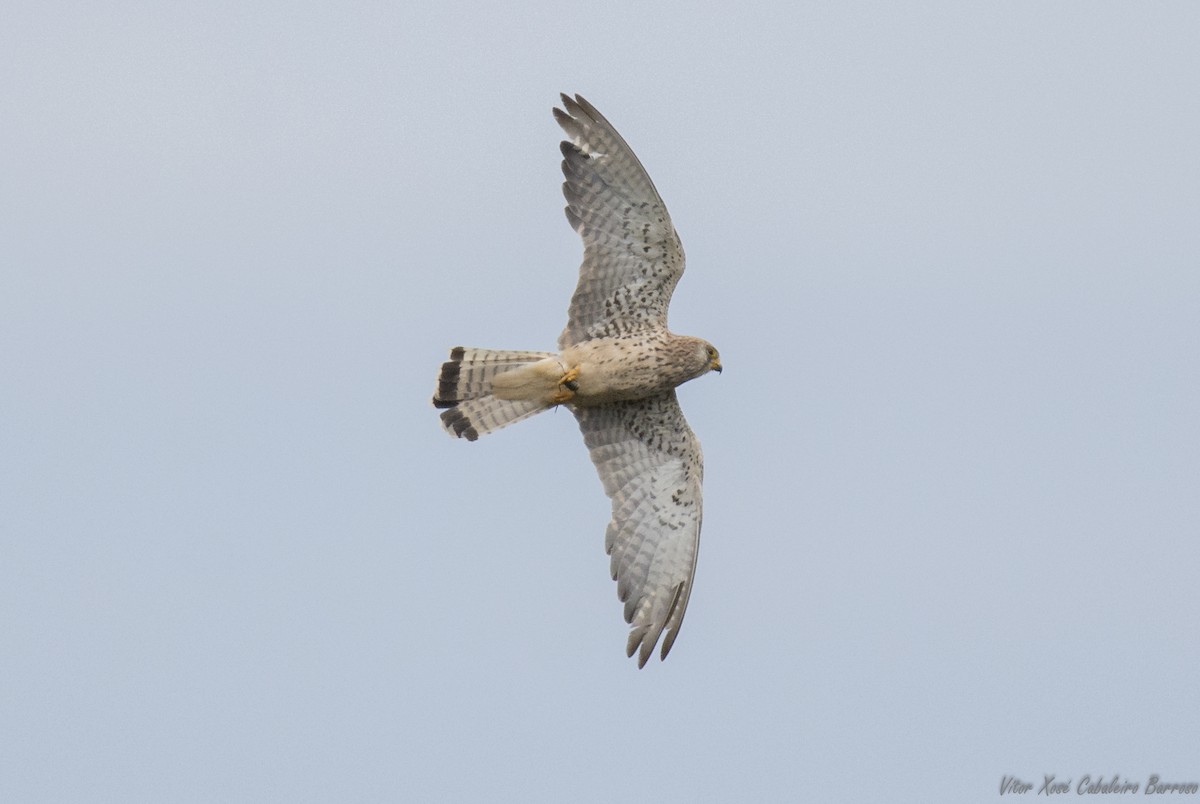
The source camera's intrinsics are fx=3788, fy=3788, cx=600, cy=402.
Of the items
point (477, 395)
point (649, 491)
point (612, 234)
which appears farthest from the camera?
point (649, 491)

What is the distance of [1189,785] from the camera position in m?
29.1

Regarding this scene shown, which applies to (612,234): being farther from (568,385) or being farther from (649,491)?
(649,491)

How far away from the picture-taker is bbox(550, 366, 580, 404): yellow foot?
2884 centimetres

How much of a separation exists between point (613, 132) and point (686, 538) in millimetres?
3291

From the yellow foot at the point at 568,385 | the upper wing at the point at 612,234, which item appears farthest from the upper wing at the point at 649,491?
the upper wing at the point at 612,234

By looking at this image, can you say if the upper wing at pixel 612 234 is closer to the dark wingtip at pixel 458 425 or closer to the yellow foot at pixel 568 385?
the yellow foot at pixel 568 385

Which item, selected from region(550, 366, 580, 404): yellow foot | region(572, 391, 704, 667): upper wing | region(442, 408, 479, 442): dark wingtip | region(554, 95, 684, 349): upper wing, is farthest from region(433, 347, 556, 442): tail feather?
region(572, 391, 704, 667): upper wing

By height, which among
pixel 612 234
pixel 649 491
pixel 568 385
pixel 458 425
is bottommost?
pixel 649 491

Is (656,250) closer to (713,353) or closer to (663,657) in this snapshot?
(713,353)

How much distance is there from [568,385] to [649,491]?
128 centimetres

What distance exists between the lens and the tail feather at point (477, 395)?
29.0 m

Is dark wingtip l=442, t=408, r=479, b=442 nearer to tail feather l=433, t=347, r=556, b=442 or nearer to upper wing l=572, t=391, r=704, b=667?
tail feather l=433, t=347, r=556, b=442

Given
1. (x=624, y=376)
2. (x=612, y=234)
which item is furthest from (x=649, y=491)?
(x=612, y=234)

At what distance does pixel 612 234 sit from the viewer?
94.6 feet
